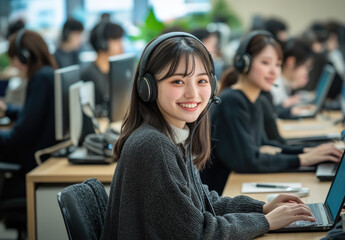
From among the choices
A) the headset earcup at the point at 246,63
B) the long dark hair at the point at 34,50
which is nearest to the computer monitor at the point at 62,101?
the long dark hair at the point at 34,50

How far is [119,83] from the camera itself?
2982 millimetres

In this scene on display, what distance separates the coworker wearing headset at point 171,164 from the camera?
55.3 inches

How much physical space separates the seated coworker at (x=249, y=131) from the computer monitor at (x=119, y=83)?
0.61m

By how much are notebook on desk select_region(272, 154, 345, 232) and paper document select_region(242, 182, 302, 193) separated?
0.28 m

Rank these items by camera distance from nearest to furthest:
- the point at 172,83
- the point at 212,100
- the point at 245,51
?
1. the point at 172,83
2. the point at 212,100
3. the point at 245,51

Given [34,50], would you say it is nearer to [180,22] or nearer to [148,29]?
[148,29]

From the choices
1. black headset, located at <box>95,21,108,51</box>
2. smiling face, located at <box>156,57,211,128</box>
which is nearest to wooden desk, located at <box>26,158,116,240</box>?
smiling face, located at <box>156,57,211,128</box>

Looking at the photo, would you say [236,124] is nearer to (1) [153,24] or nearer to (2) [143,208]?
(2) [143,208]

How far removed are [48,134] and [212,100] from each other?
153 cm

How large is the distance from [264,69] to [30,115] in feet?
3.88

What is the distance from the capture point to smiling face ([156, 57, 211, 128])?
153cm

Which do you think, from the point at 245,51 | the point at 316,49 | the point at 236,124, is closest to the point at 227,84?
the point at 245,51

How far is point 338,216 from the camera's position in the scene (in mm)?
1588

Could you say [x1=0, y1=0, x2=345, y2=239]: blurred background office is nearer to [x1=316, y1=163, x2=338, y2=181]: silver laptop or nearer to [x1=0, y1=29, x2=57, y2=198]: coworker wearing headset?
[x1=0, y1=29, x2=57, y2=198]: coworker wearing headset
